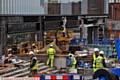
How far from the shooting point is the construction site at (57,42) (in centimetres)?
A: 2044

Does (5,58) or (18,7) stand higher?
(18,7)

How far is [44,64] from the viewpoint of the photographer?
24875 mm

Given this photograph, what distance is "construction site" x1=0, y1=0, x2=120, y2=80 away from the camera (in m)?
20.4

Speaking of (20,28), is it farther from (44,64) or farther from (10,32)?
(44,64)

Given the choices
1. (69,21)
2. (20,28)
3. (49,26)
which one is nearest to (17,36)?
(20,28)

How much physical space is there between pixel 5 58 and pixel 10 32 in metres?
6.98

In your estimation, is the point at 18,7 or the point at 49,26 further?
the point at 49,26

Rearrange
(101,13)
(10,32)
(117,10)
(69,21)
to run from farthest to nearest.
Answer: (117,10) < (101,13) < (69,21) < (10,32)

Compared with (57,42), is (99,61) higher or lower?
higher

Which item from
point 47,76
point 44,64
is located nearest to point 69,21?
point 44,64

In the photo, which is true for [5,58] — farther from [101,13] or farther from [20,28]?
[101,13]

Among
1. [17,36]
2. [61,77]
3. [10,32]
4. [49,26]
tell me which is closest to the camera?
[61,77]

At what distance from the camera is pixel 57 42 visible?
37.6 metres

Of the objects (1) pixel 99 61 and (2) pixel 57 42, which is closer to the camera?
(1) pixel 99 61
